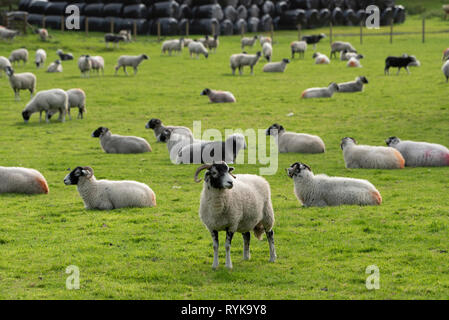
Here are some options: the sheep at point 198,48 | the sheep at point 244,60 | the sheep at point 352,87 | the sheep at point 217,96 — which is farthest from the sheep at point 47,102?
the sheep at point 198,48

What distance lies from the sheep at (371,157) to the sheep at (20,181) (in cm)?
734

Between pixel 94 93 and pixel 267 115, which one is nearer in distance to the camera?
pixel 267 115

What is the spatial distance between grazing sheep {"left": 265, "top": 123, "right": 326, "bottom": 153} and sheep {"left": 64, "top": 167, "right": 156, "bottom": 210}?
696cm

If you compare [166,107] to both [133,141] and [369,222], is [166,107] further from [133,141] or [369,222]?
[369,222]

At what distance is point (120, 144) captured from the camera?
756 inches

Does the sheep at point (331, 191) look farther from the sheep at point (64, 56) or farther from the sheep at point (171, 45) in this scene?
the sheep at point (171, 45)


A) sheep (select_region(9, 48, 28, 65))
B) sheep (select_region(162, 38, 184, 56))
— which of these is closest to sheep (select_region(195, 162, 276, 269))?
sheep (select_region(9, 48, 28, 65))

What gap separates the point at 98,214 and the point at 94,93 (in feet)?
66.3

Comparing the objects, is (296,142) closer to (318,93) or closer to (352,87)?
(318,93)

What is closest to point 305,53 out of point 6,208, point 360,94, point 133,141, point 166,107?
point 360,94

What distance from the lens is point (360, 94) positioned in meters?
30.3

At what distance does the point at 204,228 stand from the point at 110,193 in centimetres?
246

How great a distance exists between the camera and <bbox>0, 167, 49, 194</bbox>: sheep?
46.2 ft

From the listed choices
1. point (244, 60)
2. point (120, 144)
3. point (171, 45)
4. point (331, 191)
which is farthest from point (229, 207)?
point (171, 45)
